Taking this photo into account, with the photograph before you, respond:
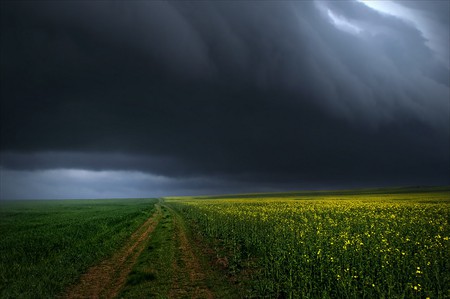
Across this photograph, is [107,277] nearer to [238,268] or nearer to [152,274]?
[152,274]

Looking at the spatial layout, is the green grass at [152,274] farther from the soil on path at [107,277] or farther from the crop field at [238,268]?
the soil on path at [107,277]

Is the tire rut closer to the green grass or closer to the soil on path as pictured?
the green grass

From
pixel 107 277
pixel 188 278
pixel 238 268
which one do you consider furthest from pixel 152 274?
pixel 238 268

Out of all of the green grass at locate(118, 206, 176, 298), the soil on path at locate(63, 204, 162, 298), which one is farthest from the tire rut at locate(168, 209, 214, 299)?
Answer: the soil on path at locate(63, 204, 162, 298)

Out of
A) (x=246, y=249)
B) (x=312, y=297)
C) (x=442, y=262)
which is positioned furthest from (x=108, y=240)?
(x=442, y=262)

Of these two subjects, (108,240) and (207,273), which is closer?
(207,273)

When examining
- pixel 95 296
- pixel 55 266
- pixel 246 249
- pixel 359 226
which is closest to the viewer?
pixel 95 296

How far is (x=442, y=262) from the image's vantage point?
1436cm

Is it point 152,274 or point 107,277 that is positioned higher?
point 152,274

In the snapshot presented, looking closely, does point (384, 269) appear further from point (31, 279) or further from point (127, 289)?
point (31, 279)

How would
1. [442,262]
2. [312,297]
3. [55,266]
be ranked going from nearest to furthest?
[312,297], [442,262], [55,266]

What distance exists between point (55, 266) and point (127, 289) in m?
6.77

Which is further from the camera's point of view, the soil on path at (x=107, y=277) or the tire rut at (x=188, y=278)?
the soil on path at (x=107, y=277)

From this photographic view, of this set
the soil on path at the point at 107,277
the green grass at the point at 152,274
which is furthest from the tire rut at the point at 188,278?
the soil on path at the point at 107,277
